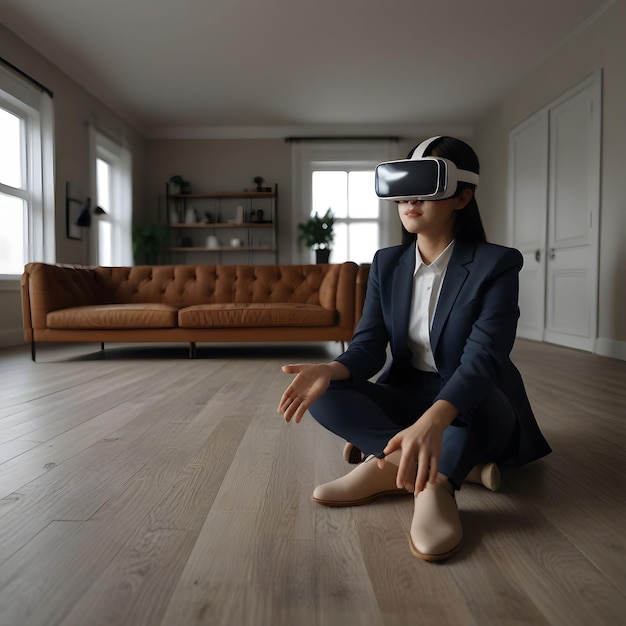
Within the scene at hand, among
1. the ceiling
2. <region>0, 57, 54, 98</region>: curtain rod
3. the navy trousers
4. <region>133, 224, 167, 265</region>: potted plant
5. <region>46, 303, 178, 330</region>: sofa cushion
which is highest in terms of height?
the ceiling

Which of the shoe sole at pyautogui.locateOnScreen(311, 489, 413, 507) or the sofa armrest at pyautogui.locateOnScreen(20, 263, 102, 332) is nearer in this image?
the shoe sole at pyautogui.locateOnScreen(311, 489, 413, 507)

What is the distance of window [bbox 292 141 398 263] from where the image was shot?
7.98 meters

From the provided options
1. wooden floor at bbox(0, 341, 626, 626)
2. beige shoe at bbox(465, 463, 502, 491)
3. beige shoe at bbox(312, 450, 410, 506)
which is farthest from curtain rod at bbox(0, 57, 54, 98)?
beige shoe at bbox(465, 463, 502, 491)

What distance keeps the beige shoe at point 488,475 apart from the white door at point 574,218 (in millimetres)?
3697

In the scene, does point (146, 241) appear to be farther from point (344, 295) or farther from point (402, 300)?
point (402, 300)

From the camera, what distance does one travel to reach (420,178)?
1.20 meters

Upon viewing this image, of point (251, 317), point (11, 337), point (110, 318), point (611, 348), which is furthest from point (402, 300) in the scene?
point (11, 337)

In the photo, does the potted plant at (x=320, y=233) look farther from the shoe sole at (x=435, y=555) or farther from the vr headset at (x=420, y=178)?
the shoe sole at (x=435, y=555)

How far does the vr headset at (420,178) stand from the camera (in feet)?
3.92

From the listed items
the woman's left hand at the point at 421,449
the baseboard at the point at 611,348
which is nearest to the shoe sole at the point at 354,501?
the woman's left hand at the point at 421,449

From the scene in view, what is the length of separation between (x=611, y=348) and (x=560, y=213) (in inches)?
56.1

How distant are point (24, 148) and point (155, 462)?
15.6ft

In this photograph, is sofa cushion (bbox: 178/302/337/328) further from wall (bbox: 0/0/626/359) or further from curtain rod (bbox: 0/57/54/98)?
curtain rod (bbox: 0/57/54/98)

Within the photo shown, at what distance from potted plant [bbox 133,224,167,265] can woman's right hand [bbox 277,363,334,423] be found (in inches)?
257
